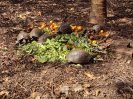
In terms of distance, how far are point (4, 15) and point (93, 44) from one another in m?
5.38

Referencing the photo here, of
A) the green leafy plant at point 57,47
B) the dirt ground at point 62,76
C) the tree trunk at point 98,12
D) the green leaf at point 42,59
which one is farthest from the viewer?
the tree trunk at point 98,12

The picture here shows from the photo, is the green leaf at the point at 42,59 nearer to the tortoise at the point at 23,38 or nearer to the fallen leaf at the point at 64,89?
the tortoise at the point at 23,38

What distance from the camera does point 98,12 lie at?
21.3 ft

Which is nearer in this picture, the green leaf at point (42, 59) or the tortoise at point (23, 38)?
the green leaf at point (42, 59)

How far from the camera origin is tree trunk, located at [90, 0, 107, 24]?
6.31 m

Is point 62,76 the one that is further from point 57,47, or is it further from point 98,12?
point 98,12

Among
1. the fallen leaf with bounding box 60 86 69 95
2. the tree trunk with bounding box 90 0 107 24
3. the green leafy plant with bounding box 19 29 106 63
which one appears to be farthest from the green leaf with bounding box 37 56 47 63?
the tree trunk with bounding box 90 0 107 24

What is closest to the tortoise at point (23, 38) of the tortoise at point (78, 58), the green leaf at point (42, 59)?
the green leaf at point (42, 59)

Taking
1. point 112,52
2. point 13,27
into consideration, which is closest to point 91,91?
point 112,52

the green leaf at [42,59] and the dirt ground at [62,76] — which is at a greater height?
the green leaf at [42,59]

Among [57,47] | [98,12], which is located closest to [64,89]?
[57,47]

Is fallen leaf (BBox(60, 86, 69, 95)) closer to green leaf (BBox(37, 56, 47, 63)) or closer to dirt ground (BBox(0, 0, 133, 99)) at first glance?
dirt ground (BBox(0, 0, 133, 99))

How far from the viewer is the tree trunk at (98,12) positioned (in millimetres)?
6309

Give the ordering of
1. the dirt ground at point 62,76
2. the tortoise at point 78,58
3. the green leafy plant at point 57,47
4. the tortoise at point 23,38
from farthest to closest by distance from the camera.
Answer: the tortoise at point 23,38 → the green leafy plant at point 57,47 → the tortoise at point 78,58 → the dirt ground at point 62,76
